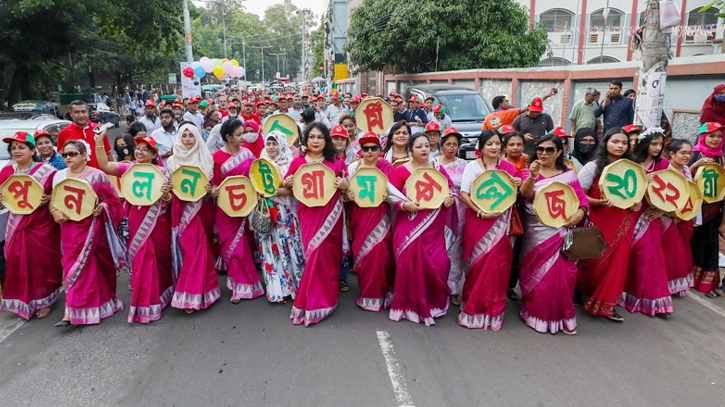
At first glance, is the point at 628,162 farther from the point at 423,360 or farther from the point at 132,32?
the point at 132,32

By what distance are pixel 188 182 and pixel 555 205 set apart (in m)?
2.99

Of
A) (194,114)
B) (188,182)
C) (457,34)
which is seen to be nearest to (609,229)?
(188,182)

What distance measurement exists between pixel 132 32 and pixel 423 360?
18.5m

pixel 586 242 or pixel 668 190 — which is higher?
pixel 668 190

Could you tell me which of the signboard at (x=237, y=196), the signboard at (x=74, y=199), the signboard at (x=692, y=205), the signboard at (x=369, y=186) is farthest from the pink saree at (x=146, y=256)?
the signboard at (x=692, y=205)

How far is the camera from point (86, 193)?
4.30 m

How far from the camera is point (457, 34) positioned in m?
20.1

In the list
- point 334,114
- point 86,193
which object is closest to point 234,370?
point 86,193

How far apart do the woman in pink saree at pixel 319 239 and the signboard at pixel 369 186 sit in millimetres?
124

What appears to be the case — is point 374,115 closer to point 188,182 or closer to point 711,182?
point 188,182

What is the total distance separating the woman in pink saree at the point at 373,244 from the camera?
4492 millimetres

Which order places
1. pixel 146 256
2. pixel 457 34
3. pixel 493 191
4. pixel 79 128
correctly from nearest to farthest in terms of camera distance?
pixel 493 191 < pixel 146 256 < pixel 79 128 < pixel 457 34

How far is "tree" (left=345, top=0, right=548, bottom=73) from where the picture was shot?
765 inches

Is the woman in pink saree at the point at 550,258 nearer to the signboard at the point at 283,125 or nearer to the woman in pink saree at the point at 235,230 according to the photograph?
the woman in pink saree at the point at 235,230
